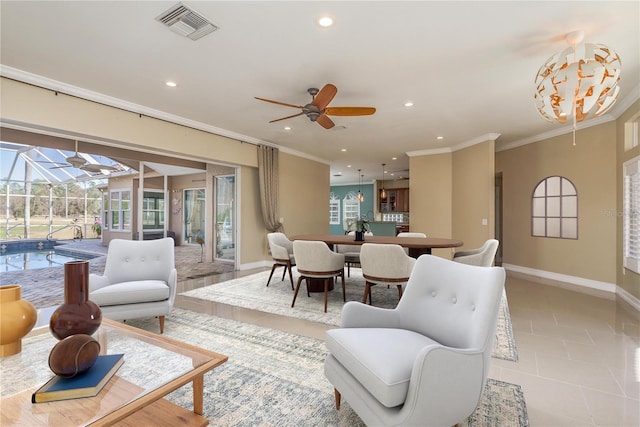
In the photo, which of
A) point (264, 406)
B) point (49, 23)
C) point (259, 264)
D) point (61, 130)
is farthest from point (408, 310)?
point (259, 264)

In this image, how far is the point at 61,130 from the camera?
349cm

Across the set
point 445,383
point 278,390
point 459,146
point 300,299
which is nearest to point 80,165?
point 300,299

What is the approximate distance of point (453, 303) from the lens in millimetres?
1734

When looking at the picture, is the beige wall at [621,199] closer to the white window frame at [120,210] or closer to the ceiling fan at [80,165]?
the ceiling fan at [80,165]

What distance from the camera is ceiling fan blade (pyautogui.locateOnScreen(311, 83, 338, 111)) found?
116 inches

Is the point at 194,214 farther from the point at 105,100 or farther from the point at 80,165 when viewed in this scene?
the point at 105,100

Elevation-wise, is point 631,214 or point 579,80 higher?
point 579,80

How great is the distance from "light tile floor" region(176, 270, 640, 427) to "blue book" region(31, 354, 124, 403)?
1.75 meters

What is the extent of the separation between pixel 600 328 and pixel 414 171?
4.71 meters

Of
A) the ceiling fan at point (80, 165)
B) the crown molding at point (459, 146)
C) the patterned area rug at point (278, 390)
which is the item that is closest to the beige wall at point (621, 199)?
the crown molding at point (459, 146)

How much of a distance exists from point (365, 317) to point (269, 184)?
4887 millimetres

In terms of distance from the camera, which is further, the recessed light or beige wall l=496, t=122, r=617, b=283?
beige wall l=496, t=122, r=617, b=283

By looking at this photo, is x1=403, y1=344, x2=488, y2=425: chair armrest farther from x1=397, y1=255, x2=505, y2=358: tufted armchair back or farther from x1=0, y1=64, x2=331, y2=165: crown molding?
x1=0, y1=64, x2=331, y2=165: crown molding

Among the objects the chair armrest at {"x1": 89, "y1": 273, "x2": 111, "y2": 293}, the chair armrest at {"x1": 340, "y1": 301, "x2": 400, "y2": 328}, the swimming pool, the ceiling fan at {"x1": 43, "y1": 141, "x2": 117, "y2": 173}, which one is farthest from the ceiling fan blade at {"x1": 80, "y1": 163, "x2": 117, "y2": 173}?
the chair armrest at {"x1": 340, "y1": 301, "x2": 400, "y2": 328}
